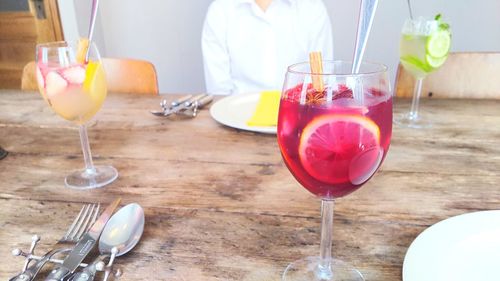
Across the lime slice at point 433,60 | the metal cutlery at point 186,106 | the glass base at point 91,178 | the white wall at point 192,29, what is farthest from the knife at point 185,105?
the white wall at point 192,29

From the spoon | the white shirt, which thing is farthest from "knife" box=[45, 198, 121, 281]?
the white shirt

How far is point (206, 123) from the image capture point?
2.85 feet

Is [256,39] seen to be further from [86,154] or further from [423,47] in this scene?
[86,154]

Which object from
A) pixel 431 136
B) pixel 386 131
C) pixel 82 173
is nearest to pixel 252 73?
pixel 431 136

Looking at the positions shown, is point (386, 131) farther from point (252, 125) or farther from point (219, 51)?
point (219, 51)

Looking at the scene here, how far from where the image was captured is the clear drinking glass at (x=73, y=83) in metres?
0.59

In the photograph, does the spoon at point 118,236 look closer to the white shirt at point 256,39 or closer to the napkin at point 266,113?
the napkin at point 266,113

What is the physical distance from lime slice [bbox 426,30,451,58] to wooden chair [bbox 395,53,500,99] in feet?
1.08

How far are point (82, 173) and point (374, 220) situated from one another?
0.45 meters

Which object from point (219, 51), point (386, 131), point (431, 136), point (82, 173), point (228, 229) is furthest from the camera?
point (219, 51)

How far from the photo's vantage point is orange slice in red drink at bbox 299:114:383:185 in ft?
1.18

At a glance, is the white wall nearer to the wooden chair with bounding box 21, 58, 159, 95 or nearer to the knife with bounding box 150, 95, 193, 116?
the wooden chair with bounding box 21, 58, 159, 95

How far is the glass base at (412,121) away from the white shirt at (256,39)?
860 mm

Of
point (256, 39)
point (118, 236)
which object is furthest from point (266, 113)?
point (256, 39)
